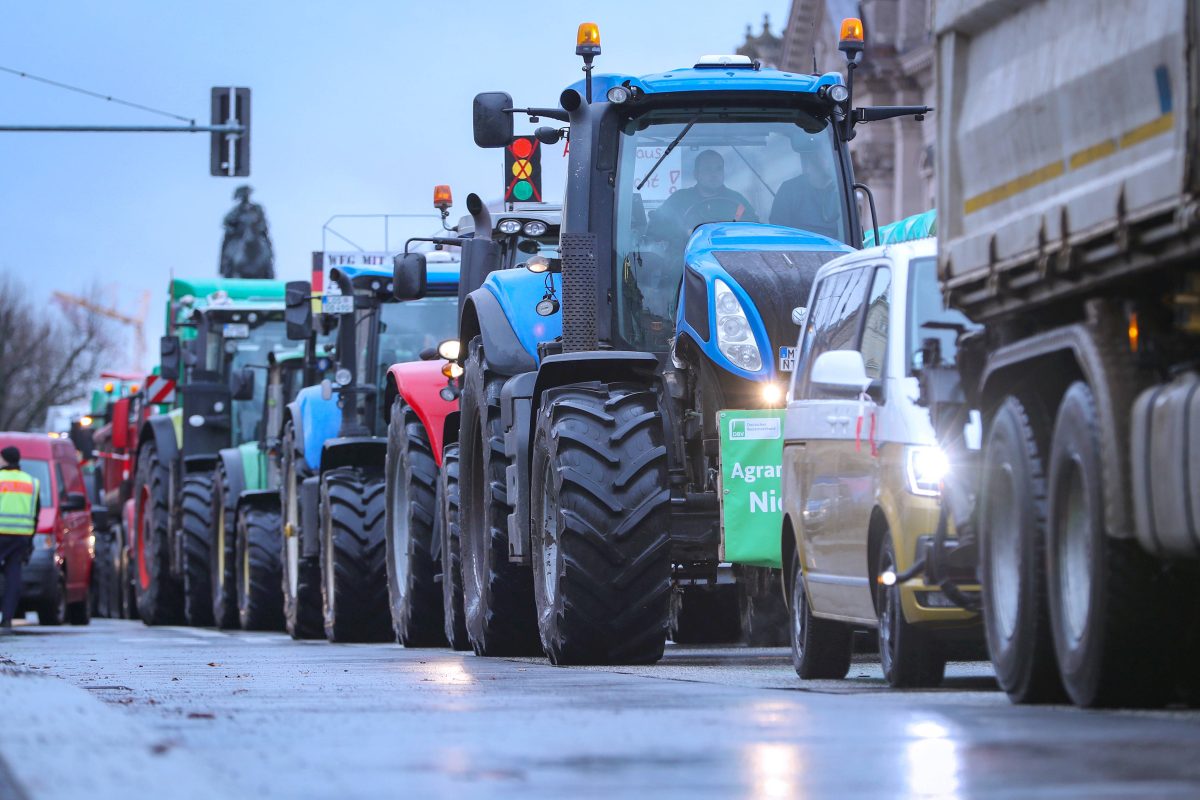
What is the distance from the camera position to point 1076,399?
877cm

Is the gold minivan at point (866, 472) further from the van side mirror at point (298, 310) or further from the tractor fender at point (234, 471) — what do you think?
the tractor fender at point (234, 471)

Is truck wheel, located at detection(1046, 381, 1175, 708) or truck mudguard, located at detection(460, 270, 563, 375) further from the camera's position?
truck mudguard, located at detection(460, 270, 563, 375)

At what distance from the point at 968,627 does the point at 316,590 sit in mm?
13023

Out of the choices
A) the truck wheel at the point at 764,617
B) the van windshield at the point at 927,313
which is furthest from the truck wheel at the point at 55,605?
the van windshield at the point at 927,313

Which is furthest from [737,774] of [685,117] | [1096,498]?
[685,117]

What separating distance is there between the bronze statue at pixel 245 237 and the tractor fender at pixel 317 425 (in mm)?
52982

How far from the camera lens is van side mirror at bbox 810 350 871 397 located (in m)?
10.9

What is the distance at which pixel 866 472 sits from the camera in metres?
11.4

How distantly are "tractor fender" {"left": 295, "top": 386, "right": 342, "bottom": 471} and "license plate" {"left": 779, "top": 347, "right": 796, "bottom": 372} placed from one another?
9.95 m

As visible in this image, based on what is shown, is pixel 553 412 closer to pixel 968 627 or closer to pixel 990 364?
pixel 968 627

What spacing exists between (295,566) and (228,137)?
10289 mm

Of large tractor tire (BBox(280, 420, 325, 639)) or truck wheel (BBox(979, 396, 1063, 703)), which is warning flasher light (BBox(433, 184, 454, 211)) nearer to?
large tractor tire (BBox(280, 420, 325, 639))

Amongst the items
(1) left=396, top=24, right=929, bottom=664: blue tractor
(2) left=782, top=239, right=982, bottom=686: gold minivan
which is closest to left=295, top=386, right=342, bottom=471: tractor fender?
(1) left=396, top=24, right=929, bottom=664: blue tractor

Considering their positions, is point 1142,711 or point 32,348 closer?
point 1142,711
